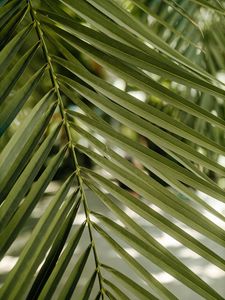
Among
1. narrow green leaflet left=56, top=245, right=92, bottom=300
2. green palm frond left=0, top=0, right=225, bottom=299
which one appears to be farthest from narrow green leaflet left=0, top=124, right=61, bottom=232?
narrow green leaflet left=56, top=245, right=92, bottom=300

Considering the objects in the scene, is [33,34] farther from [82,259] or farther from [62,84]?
[82,259]

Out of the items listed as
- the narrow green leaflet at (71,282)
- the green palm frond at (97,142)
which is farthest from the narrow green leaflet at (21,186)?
the narrow green leaflet at (71,282)

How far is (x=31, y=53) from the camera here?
40 centimetres

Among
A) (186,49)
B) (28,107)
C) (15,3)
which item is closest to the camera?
(15,3)

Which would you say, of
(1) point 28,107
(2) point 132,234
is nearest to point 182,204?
(2) point 132,234

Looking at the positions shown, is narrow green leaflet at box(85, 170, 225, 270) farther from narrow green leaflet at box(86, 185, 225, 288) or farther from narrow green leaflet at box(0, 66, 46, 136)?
narrow green leaflet at box(0, 66, 46, 136)

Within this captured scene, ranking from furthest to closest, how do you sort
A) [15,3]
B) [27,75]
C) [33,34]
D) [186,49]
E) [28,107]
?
1. [186,49]
2. [28,107]
3. [27,75]
4. [33,34]
5. [15,3]

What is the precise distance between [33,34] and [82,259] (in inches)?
11.2

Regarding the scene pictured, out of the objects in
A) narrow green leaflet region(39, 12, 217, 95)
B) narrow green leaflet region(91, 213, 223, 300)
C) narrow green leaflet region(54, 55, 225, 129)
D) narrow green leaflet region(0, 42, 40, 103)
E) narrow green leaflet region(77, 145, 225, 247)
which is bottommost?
narrow green leaflet region(91, 213, 223, 300)

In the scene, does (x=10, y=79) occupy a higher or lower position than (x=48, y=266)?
higher

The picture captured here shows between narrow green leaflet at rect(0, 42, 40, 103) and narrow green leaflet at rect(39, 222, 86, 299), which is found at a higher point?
narrow green leaflet at rect(0, 42, 40, 103)

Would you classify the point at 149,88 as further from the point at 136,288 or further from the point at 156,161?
the point at 136,288

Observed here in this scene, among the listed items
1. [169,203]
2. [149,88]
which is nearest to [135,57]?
[149,88]

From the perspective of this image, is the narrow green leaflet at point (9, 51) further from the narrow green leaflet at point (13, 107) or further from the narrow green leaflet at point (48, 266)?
the narrow green leaflet at point (48, 266)
